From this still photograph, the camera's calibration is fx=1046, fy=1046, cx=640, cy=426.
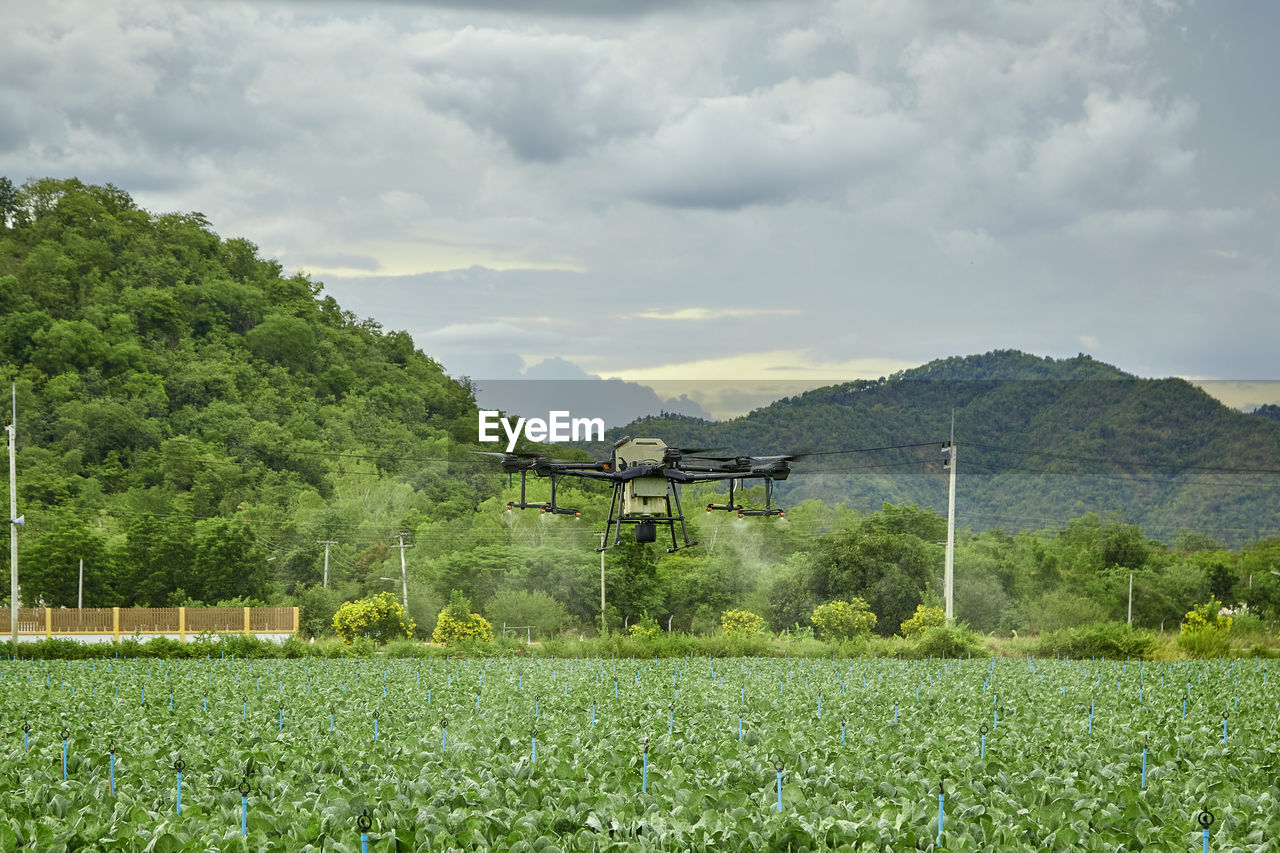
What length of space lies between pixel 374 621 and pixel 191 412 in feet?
136

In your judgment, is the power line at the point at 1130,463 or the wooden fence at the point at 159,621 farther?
the power line at the point at 1130,463

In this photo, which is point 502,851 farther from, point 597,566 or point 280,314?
point 280,314

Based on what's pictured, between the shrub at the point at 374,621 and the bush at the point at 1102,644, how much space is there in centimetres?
2897

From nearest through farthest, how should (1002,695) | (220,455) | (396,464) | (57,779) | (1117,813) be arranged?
(1117,813)
(57,779)
(1002,695)
(220,455)
(396,464)

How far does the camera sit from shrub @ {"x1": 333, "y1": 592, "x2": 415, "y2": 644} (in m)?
49.1

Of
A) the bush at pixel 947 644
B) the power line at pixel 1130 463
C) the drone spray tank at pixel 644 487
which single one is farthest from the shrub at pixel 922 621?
the power line at pixel 1130 463

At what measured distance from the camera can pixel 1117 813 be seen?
10.7 meters

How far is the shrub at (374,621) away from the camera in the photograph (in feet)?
161

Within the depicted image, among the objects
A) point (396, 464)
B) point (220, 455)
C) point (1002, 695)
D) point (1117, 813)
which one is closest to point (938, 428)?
point (396, 464)

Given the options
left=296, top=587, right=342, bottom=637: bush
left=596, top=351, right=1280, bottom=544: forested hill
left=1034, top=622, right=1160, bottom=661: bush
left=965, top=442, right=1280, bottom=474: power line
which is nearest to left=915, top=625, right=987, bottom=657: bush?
left=1034, top=622, right=1160, bottom=661: bush

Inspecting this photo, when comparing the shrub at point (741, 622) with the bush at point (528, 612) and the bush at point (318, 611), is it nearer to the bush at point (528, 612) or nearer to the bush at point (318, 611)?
the bush at point (528, 612)

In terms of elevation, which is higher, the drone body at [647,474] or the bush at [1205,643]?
the drone body at [647,474]

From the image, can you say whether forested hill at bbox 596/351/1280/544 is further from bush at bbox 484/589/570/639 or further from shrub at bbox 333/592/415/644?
shrub at bbox 333/592/415/644

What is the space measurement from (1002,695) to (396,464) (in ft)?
216
